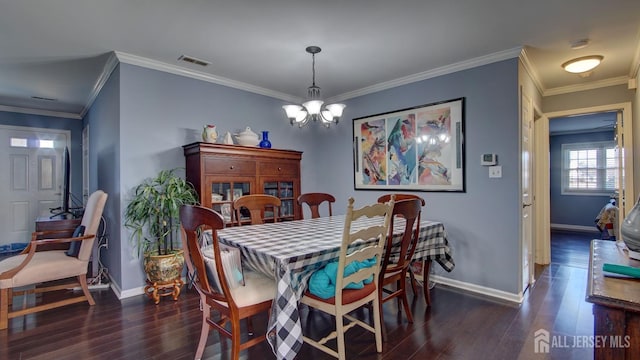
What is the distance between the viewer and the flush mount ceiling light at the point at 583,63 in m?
3.00

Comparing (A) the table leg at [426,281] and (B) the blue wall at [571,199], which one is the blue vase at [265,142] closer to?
(A) the table leg at [426,281]

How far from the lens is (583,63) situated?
3.03 metres

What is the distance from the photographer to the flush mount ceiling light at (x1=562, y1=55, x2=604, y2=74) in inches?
118

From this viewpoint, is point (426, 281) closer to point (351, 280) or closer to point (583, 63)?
point (351, 280)

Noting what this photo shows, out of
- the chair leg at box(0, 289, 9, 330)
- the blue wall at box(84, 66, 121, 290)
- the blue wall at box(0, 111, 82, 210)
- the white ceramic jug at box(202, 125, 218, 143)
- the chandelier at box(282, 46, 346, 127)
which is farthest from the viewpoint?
the blue wall at box(0, 111, 82, 210)

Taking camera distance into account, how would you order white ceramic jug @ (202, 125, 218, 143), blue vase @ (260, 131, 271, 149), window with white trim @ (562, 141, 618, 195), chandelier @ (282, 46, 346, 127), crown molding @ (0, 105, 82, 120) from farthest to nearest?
window with white trim @ (562, 141, 618, 195) → crown molding @ (0, 105, 82, 120) → blue vase @ (260, 131, 271, 149) → white ceramic jug @ (202, 125, 218, 143) → chandelier @ (282, 46, 346, 127)

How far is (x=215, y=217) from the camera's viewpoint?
158cm

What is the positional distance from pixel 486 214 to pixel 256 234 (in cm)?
231

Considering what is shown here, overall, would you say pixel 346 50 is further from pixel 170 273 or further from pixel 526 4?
pixel 170 273

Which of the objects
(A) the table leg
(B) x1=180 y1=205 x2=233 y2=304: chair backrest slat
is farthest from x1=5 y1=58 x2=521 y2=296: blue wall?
(B) x1=180 y1=205 x2=233 y2=304: chair backrest slat

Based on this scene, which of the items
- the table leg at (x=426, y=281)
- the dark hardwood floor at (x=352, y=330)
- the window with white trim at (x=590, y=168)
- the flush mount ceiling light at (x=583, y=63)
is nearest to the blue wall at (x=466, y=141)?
the dark hardwood floor at (x=352, y=330)

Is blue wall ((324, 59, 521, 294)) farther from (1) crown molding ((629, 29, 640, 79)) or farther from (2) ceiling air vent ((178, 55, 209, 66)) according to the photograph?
(2) ceiling air vent ((178, 55, 209, 66))

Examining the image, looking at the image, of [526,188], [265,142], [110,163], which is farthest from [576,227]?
[110,163]

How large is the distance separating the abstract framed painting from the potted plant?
2222mm
